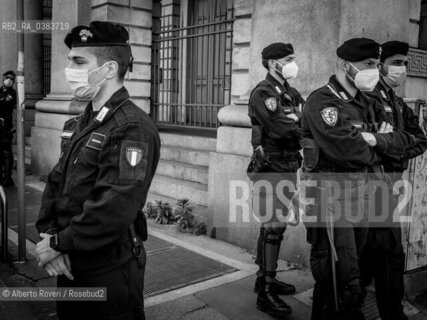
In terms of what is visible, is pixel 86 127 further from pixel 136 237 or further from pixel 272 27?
pixel 272 27

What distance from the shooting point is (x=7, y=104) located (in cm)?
898

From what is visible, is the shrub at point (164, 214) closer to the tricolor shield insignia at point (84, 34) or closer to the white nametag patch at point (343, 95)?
the white nametag patch at point (343, 95)

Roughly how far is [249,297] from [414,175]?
1.84 meters

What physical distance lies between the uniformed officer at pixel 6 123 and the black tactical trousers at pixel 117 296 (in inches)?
292

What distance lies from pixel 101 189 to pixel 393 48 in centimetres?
272

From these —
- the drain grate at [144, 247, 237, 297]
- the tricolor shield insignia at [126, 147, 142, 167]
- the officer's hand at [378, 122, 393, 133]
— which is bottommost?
the drain grate at [144, 247, 237, 297]

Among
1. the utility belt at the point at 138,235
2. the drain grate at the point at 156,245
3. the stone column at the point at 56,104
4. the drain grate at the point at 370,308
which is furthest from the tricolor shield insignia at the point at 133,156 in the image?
the stone column at the point at 56,104

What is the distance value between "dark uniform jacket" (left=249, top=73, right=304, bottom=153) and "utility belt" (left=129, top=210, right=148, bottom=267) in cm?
204

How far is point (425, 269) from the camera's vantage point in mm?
4398

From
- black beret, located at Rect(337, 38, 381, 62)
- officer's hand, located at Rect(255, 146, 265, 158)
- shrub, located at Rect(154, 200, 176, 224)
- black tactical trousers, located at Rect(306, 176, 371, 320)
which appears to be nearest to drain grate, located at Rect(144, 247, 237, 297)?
shrub, located at Rect(154, 200, 176, 224)

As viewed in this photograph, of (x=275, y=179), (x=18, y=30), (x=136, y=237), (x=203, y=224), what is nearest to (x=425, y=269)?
(x=275, y=179)

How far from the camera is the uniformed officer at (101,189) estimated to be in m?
2.05

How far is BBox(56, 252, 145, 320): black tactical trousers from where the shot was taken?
7.14 feet

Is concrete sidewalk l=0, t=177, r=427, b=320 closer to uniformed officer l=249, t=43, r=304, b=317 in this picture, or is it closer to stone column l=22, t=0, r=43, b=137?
uniformed officer l=249, t=43, r=304, b=317
